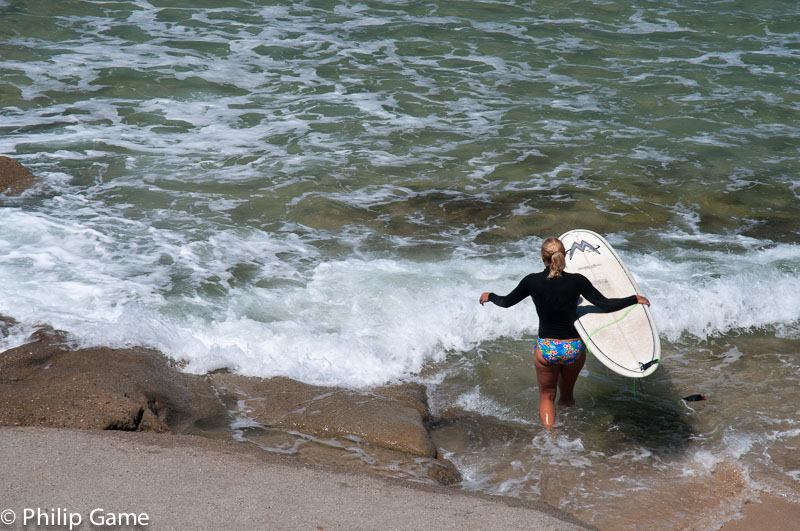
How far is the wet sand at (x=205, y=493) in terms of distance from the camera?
12.5 feet

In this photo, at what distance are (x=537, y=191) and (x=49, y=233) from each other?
6653 mm

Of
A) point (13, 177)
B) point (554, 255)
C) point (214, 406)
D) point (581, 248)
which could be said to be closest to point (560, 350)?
point (554, 255)

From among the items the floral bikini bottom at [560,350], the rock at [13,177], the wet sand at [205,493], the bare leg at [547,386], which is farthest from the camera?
the rock at [13,177]

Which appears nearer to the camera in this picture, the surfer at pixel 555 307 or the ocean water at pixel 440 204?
the surfer at pixel 555 307

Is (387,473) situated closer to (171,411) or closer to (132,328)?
(171,411)

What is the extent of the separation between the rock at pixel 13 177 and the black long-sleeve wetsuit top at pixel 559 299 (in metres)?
7.32

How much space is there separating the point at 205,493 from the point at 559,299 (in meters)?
2.93

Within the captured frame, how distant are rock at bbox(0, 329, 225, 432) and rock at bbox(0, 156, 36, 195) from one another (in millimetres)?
4412


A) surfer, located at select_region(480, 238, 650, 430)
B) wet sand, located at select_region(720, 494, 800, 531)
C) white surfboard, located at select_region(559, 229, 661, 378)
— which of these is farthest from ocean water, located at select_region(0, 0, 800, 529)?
white surfboard, located at select_region(559, 229, 661, 378)

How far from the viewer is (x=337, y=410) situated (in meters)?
5.51

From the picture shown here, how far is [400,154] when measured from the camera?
11.6m

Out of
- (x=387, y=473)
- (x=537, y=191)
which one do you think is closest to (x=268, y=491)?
(x=387, y=473)

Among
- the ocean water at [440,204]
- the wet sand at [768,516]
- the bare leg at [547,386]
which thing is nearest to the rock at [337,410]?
the ocean water at [440,204]

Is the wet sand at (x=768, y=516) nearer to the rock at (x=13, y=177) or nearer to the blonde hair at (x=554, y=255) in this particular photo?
the blonde hair at (x=554, y=255)
